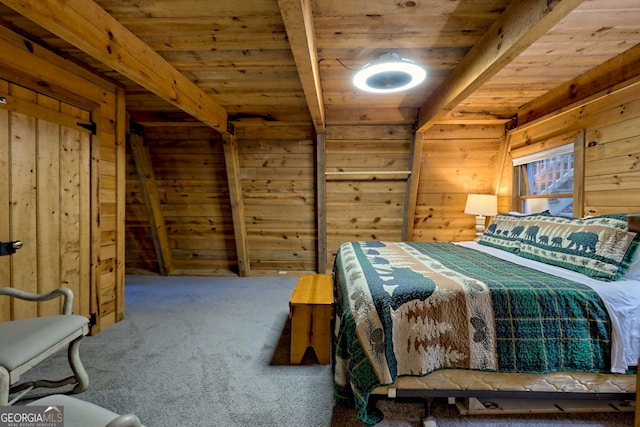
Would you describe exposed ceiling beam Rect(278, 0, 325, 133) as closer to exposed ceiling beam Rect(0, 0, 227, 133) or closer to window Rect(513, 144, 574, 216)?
exposed ceiling beam Rect(0, 0, 227, 133)

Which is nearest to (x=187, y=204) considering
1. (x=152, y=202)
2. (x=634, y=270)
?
(x=152, y=202)

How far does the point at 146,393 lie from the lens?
5.40 feet

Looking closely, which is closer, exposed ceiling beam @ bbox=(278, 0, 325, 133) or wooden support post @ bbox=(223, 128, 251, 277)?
exposed ceiling beam @ bbox=(278, 0, 325, 133)

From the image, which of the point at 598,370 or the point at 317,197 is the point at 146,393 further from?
the point at 317,197

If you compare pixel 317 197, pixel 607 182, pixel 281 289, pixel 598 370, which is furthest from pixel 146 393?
pixel 607 182

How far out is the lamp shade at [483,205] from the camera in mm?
3428

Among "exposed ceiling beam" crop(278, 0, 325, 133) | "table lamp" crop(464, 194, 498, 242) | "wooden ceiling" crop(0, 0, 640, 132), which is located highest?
"wooden ceiling" crop(0, 0, 640, 132)

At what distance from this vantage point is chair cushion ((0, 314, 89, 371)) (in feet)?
4.02

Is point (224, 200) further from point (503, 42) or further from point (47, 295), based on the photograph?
point (503, 42)

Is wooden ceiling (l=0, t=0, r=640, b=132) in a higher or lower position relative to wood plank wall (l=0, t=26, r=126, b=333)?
higher

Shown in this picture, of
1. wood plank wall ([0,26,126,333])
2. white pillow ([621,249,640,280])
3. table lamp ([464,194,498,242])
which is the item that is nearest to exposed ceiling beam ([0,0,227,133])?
wood plank wall ([0,26,126,333])

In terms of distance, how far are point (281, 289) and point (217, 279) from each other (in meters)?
1.13

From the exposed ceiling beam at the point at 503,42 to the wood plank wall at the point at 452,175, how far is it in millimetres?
1126

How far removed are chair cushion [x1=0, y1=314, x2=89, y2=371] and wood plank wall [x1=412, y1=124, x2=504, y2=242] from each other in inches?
144
